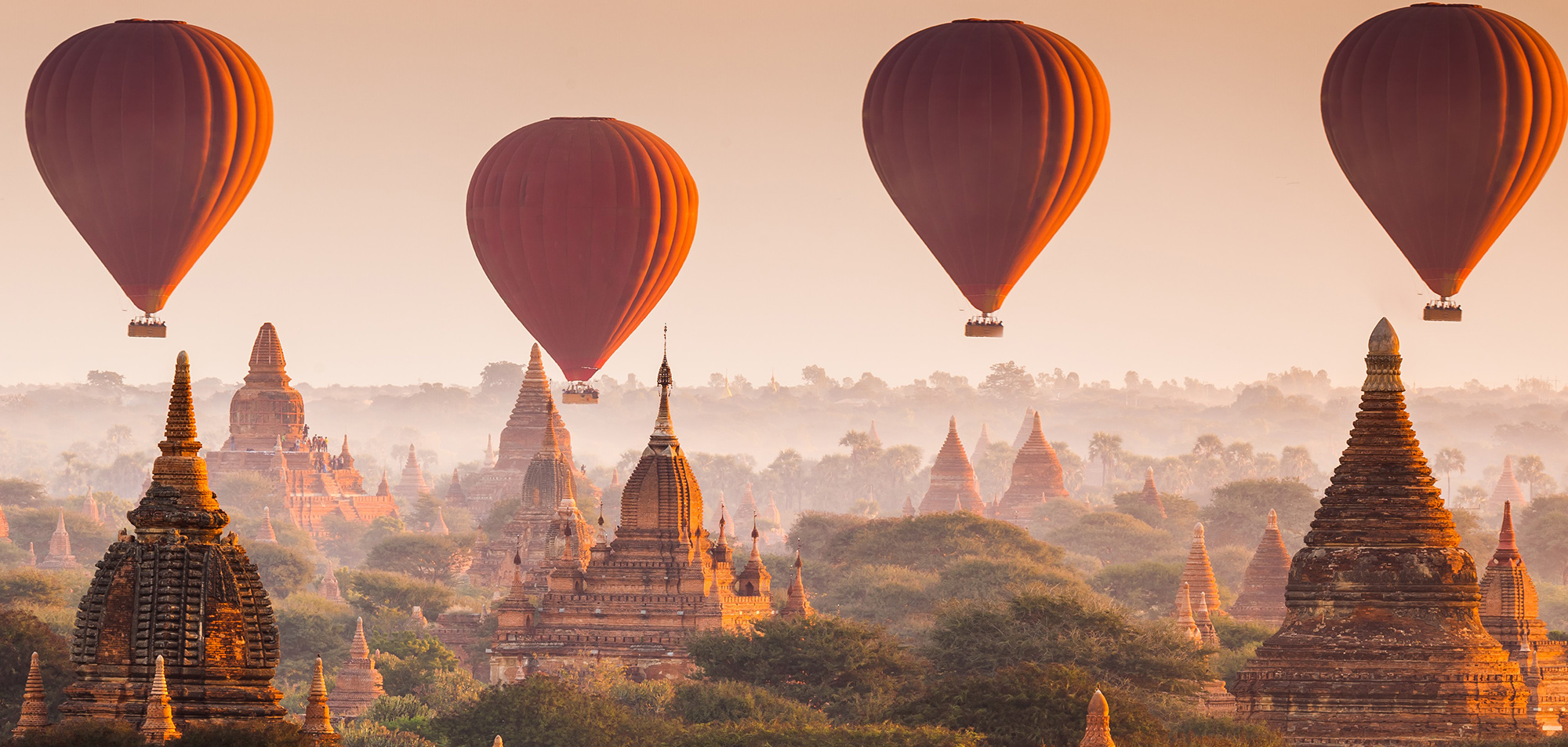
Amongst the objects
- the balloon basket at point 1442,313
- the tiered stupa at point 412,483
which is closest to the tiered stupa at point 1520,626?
the balloon basket at point 1442,313

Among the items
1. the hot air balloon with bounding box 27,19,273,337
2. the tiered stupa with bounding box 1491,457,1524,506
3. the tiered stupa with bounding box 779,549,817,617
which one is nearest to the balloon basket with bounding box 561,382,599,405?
the tiered stupa with bounding box 779,549,817,617

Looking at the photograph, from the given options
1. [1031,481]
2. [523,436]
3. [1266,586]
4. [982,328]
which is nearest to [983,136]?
[982,328]

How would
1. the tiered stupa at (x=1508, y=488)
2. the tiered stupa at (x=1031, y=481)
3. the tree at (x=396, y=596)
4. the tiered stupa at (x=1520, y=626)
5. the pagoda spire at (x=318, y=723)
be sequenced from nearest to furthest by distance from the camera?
the pagoda spire at (x=318, y=723) → the tiered stupa at (x=1520, y=626) → the tree at (x=396, y=596) → the tiered stupa at (x=1031, y=481) → the tiered stupa at (x=1508, y=488)

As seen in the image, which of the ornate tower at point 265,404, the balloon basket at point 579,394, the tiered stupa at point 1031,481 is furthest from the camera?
the tiered stupa at point 1031,481

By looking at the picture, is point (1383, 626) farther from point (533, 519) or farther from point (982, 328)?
point (533, 519)

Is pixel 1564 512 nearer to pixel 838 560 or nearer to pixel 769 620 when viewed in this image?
pixel 838 560

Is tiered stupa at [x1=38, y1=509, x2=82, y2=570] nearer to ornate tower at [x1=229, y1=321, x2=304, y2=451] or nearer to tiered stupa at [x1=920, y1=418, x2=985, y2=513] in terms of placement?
ornate tower at [x1=229, y1=321, x2=304, y2=451]

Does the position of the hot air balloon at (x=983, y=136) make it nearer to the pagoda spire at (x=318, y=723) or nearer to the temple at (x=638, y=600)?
the temple at (x=638, y=600)
